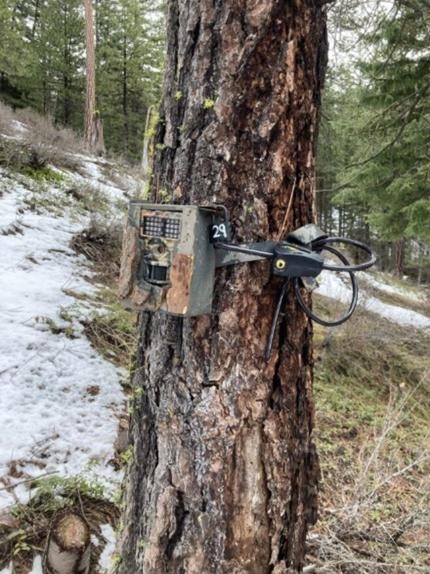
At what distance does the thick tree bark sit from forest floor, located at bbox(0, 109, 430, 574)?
407 mm

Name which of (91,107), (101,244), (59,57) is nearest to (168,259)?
(101,244)

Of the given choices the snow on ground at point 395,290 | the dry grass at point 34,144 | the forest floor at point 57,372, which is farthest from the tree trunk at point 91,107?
the snow on ground at point 395,290

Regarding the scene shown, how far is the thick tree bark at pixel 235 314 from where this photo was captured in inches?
42.8

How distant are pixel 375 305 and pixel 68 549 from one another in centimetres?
722

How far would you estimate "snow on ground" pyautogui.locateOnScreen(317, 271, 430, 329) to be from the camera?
7.32 metres

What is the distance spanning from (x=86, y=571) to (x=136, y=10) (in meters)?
17.6

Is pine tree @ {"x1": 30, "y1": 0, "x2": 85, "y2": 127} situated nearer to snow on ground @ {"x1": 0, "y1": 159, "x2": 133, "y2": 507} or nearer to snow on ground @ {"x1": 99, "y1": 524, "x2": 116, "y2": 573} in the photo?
snow on ground @ {"x1": 0, "y1": 159, "x2": 133, "y2": 507}

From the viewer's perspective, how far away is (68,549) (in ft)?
5.42

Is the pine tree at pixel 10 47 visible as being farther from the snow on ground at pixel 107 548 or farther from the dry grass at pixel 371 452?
the snow on ground at pixel 107 548

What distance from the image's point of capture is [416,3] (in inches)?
104

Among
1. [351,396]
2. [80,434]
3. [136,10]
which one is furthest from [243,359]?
[136,10]

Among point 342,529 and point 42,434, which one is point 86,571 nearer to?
point 42,434

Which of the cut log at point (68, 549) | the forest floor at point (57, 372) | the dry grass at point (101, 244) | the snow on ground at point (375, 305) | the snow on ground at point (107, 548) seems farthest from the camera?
the snow on ground at point (375, 305)

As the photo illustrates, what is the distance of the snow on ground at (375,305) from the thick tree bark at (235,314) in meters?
5.97
